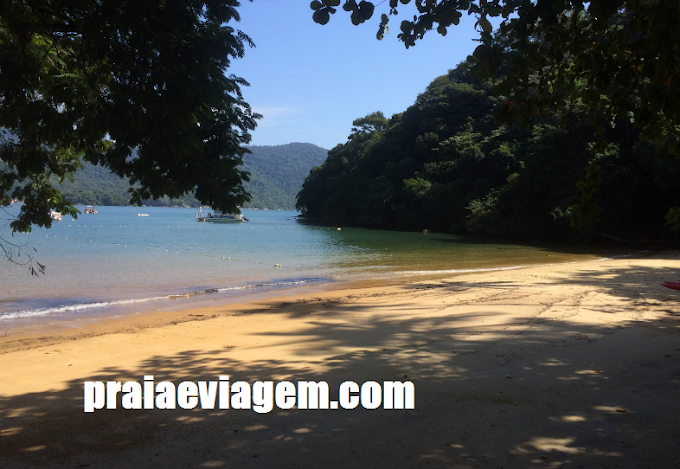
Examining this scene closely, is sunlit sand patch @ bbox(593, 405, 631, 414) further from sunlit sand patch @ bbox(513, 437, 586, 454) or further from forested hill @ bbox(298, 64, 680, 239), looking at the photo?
forested hill @ bbox(298, 64, 680, 239)

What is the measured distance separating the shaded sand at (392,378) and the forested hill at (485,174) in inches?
67.2

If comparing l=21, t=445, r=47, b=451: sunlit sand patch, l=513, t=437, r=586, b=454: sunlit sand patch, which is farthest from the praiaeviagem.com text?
l=513, t=437, r=586, b=454: sunlit sand patch

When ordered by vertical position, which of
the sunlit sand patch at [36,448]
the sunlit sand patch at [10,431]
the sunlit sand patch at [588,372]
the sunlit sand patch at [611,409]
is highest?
the sunlit sand patch at [611,409]

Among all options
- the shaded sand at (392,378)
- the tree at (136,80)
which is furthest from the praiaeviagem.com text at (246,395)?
the tree at (136,80)

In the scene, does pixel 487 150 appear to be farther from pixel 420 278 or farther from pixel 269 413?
pixel 269 413

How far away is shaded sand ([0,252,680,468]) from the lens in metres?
3.29

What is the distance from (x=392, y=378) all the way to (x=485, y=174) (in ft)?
143

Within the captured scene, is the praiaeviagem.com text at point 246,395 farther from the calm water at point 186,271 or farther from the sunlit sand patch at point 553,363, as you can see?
the calm water at point 186,271

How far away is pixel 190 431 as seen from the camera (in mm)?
3740

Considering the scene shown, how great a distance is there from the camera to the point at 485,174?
45.7 m

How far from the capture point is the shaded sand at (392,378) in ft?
10.8

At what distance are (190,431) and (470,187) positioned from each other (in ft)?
146

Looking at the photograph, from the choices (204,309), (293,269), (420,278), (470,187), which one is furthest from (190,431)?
(470,187)

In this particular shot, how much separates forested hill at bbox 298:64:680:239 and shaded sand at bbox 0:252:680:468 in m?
1.71
